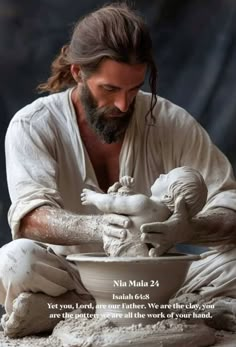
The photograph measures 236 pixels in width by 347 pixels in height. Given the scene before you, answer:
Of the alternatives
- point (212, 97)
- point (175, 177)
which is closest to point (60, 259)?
point (175, 177)

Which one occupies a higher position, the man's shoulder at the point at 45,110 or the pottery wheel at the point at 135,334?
the man's shoulder at the point at 45,110

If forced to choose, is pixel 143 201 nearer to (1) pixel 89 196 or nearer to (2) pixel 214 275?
(1) pixel 89 196

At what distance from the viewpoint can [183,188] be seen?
3201 mm

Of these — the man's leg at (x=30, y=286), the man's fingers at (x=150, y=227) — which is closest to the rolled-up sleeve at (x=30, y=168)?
the man's leg at (x=30, y=286)

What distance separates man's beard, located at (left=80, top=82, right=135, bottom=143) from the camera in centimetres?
377

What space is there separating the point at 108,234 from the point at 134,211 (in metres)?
0.14

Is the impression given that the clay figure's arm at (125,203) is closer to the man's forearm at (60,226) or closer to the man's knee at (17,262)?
the man's forearm at (60,226)

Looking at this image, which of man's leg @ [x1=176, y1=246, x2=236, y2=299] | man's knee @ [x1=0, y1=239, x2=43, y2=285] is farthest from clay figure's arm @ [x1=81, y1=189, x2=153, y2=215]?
man's leg @ [x1=176, y1=246, x2=236, y2=299]

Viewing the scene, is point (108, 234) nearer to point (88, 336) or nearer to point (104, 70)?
point (88, 336)

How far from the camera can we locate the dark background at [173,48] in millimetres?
5855

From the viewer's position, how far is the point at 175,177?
127 inches

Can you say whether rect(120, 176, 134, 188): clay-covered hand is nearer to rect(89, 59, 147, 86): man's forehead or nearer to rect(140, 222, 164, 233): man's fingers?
rect(140, 222, 164, 233): man's fingers

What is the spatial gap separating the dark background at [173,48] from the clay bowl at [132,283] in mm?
2677

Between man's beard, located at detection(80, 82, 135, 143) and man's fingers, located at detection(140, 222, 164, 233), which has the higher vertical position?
man's beard, located at detection(80, 82, 135, 143)
